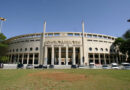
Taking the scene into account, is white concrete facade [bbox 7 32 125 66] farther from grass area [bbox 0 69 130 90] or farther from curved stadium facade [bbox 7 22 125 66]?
grass area [bbox 0 69 130 90]

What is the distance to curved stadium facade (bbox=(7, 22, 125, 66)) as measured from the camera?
170ft

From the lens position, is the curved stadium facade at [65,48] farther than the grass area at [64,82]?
Yes

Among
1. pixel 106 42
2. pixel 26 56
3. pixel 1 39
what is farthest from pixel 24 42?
pixel 106 42

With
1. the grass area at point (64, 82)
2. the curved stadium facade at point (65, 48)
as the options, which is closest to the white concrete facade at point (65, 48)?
the curved stadium facade at point (65, 48)

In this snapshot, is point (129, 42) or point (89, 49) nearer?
point (129, 42)

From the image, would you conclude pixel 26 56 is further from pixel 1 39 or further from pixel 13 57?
pixel 1 39

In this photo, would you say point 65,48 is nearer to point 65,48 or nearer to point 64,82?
point 65,48

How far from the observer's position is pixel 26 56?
62.2m

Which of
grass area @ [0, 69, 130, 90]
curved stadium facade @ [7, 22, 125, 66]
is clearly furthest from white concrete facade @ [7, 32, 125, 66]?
grass area @ [0, 69, 130, 90]

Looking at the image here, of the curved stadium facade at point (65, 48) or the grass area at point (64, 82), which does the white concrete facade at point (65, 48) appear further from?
the grass area at point (64, 82)

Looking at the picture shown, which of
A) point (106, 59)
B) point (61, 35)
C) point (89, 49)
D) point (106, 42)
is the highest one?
point (61, 35)

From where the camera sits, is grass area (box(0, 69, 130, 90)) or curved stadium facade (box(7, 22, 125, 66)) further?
curved stadium facade (box(7, 22, 125, 66))

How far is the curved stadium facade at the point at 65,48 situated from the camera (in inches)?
2040

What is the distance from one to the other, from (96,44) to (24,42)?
4246 centimetres
